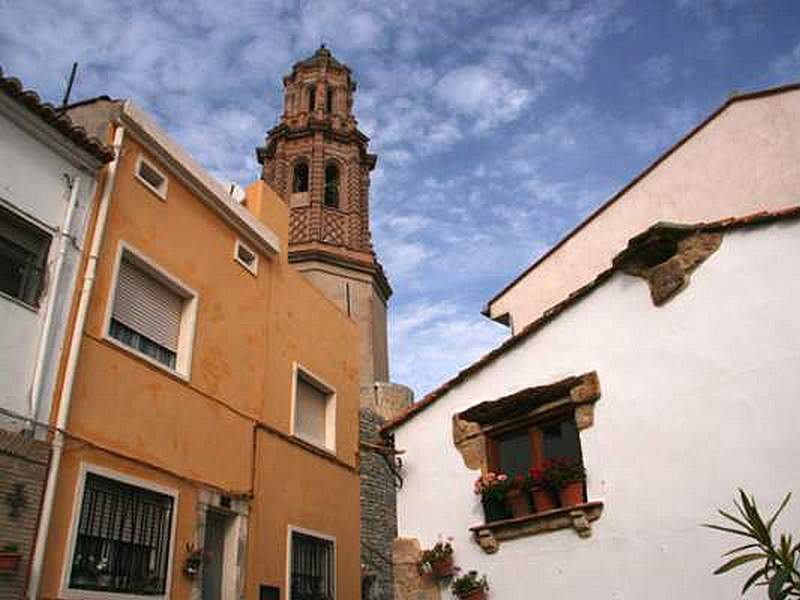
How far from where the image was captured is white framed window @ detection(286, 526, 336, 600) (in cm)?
1169

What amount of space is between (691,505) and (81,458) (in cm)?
636

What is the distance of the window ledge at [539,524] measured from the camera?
8.37 m

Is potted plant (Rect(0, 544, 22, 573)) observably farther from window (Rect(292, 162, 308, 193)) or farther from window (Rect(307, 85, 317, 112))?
window (Rect(307, 85, 317, 112))

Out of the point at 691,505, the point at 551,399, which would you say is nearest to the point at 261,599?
the point at 551,399

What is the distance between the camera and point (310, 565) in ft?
39.9

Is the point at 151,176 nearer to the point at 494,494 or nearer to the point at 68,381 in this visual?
the point at 68,381

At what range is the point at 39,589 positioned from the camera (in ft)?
Answer: 24.3

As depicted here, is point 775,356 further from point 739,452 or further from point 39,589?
point 39,589

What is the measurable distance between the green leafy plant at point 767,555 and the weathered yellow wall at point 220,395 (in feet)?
20.5

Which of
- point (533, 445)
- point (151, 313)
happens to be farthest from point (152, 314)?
point (533, 445)

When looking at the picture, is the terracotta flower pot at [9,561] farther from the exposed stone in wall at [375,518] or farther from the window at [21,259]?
the exposed stone in wall at [375,518]

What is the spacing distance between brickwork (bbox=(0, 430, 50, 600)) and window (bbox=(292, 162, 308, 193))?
27099mm

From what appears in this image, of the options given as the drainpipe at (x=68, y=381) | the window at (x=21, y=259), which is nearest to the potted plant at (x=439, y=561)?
the drainpipe at (x=68, y=381)

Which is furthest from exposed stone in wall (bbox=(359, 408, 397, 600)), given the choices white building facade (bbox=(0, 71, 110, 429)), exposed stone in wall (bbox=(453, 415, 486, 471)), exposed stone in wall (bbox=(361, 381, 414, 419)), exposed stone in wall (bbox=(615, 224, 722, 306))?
white building facade (bbox=(0, 71, 110, 429))
